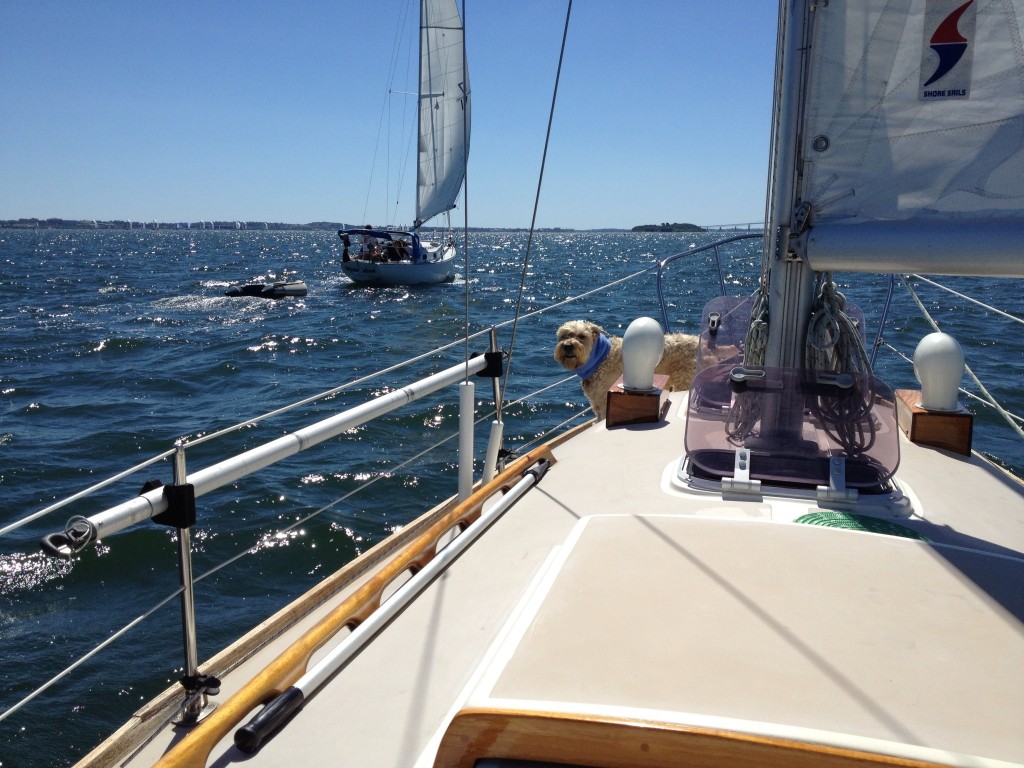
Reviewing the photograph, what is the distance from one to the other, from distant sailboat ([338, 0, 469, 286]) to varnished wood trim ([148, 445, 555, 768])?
28537mm

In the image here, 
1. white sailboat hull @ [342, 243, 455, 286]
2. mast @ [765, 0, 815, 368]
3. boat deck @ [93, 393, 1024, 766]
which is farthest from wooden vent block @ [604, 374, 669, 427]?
white sailboat hull @ [342, 243, 455, 286]

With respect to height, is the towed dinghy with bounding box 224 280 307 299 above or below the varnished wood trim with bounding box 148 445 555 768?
below

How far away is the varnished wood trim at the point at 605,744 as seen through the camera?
1141mm

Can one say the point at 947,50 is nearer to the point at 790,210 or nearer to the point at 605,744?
the point at 790,210

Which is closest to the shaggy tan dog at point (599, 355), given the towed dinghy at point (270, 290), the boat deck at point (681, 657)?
the boat deck at point (681, 657)

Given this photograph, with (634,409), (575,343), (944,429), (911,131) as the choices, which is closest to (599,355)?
(575,343)

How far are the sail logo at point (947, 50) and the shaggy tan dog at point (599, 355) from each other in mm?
3089

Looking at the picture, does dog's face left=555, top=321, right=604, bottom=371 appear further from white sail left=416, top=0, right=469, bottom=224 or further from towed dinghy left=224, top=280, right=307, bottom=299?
white sail left=416, top=0, right=469, bottom=224

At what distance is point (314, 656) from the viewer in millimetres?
1980

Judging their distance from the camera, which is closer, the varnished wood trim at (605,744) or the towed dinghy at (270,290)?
the varnished wood trim at (605,744)

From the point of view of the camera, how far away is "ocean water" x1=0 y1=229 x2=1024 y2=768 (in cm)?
434

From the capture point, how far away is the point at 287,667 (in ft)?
5.64

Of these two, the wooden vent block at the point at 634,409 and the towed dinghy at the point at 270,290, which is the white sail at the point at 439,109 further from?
the wooden vent block at the point at 634,409

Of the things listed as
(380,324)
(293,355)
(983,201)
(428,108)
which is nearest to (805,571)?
(983,201)
